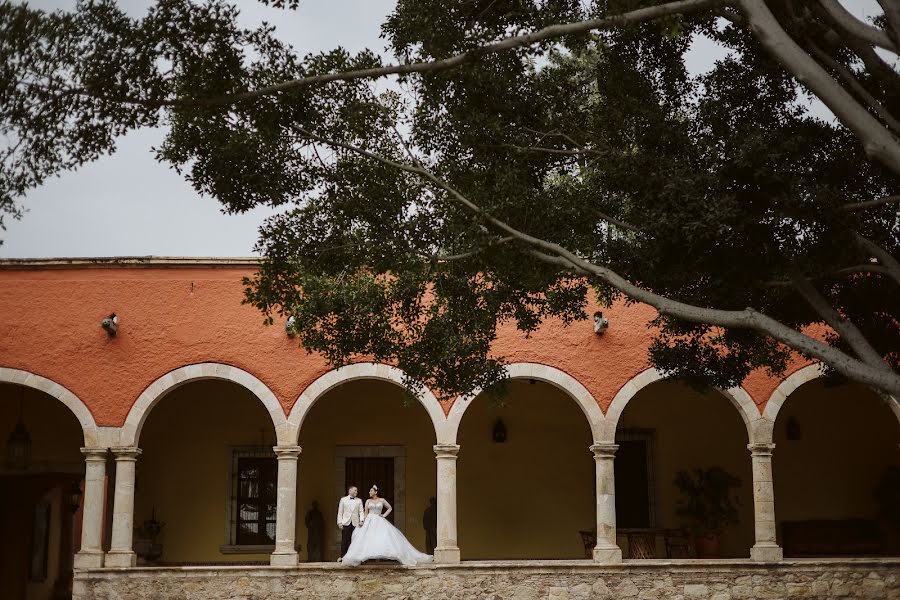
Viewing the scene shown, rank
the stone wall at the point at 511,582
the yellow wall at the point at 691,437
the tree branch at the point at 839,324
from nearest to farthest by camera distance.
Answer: the tree branch at the point at 839,324, the stone wall at the point at 511,582, the yellow wall at the point at 691,437

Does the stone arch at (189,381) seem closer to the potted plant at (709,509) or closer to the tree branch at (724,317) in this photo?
the potted plant at (709,509)

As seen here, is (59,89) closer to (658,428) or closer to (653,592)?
(653,592)

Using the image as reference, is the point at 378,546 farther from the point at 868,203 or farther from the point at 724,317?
the point at 868,203

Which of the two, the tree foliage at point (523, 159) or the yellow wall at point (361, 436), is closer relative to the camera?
the tree foliage at point (523, 159)

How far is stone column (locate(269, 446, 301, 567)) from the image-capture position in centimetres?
1373

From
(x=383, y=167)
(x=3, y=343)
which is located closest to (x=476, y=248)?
(x=383, y=167)

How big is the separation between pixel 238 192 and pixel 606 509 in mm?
7347

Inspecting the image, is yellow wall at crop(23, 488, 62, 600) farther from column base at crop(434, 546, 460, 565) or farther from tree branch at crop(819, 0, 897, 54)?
tree branch at crop(819, 0, 897, 54)

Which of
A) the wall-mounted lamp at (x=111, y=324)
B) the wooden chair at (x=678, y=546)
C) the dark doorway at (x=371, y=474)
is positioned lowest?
the wooden chair at (x=678, y=546)

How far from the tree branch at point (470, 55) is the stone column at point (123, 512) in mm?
7540

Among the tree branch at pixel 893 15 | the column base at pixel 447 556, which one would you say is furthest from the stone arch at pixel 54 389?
the tree branch at pixel 893 15

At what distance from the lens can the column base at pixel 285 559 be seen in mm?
13656

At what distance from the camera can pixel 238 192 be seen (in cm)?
859

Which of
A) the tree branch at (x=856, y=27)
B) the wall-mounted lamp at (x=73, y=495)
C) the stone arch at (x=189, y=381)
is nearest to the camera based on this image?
the tree branch at (x=856, y=27)
